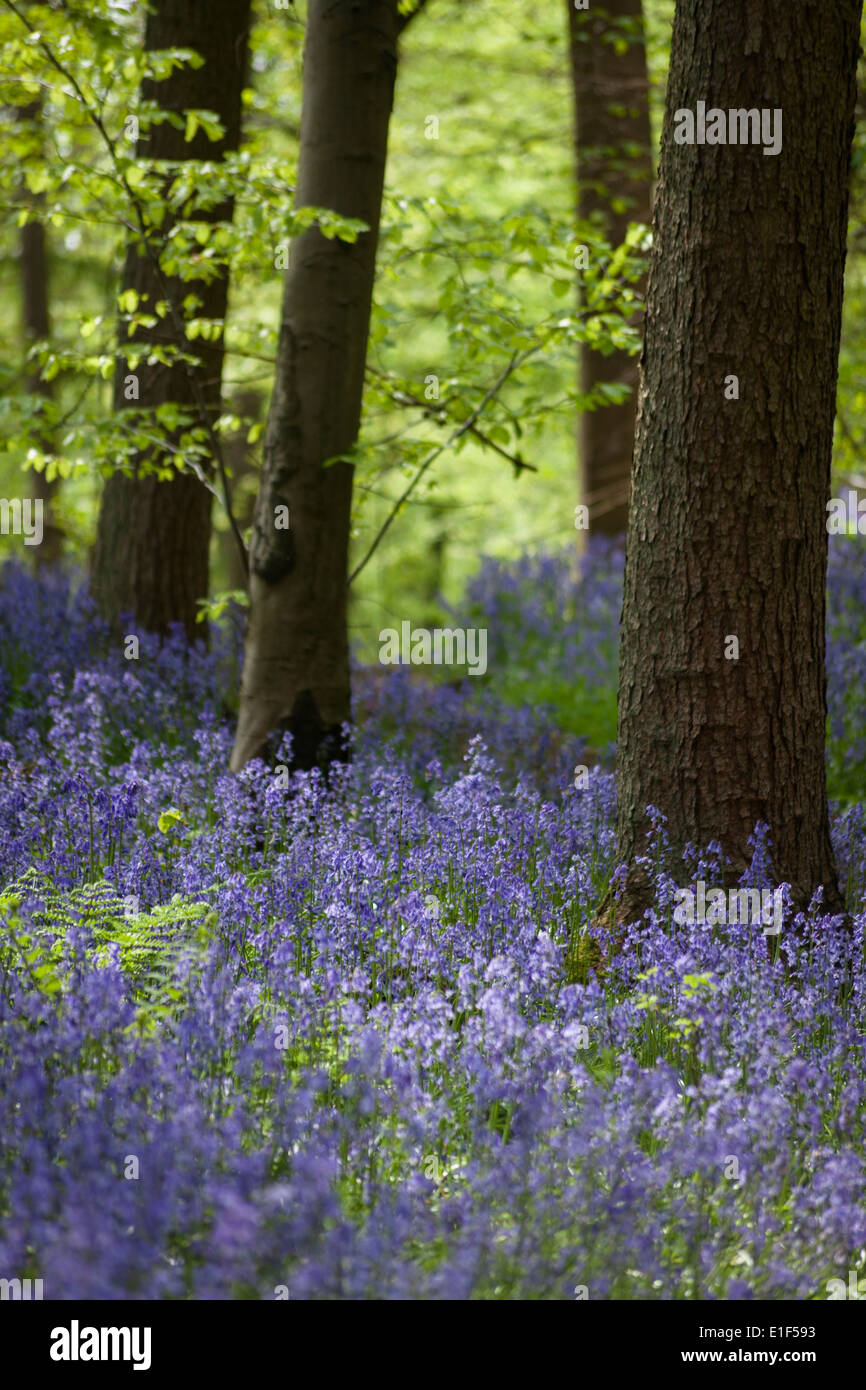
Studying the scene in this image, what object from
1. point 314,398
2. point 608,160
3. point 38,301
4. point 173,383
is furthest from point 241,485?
point 314,398

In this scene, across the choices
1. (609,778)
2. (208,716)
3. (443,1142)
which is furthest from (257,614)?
(443,1142)

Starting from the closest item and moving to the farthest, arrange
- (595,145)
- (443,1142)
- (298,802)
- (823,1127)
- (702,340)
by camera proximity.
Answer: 1. (443,1142)
2. (823,1127)
3. (702,340)
4. (298,802)
5. (595,145)

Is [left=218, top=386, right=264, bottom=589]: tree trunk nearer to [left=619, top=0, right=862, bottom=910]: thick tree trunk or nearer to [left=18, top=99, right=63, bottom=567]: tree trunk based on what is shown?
[left=18, top=99, right=63, bottom=567]: tree trunk

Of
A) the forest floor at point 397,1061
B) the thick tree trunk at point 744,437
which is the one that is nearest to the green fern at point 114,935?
the forest floor at point 397,1061

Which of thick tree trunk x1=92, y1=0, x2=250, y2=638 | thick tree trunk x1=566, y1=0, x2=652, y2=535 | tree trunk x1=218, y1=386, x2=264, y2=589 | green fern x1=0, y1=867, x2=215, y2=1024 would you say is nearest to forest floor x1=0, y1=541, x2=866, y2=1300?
green fern x1=0, y1=867, x2=215, y2=1024

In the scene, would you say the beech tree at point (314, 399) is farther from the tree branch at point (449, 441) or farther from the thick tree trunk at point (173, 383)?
the thick tree trunk at point (173, 383)

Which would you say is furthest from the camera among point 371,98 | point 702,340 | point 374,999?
point 371,98

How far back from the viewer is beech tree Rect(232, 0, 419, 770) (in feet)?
18.3

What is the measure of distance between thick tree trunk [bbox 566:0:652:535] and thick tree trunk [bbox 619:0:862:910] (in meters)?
6.67

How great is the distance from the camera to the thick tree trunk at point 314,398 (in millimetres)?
5574

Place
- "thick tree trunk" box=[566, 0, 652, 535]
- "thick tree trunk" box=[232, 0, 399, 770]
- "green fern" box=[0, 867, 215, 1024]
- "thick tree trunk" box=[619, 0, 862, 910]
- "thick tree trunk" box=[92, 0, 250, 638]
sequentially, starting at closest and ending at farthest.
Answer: "green fern" box=[0, 867, 215, 1024], "thick tree trunk" box=[619, 0, 862, 910], "thick tree trunk" box=[232, 0, 399, 770], "thick tree trunk" box=[92, 0, 250, 638], "thick tree trunk" box=[566, 0, 652, 535]

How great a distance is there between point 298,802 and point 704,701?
5.27 ft

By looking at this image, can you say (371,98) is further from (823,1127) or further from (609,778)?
(823,1127)

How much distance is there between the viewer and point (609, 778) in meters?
5.17
